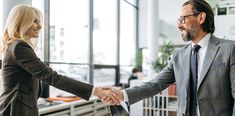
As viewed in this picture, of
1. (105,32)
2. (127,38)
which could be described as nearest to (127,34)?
(127,38)

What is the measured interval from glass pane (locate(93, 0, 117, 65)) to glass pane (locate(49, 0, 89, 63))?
45 centimetres

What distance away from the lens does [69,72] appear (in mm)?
5285

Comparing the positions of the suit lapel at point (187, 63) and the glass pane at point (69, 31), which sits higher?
the glass pane at point (69, 31)

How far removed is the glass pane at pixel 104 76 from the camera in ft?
20.9

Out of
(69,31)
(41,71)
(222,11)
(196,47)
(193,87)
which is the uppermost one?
(222,11)

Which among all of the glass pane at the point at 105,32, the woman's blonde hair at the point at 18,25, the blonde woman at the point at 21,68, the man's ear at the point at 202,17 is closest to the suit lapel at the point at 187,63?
the man's ear at the point at 202,17

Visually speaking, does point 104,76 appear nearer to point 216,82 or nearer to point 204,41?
point 204,41

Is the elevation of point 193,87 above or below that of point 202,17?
below

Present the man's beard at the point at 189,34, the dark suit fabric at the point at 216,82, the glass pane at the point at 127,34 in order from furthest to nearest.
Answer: the glass pane at the point at 127,34 → the man's beard at the point at 189,34 → the dark suit fabric at the point at 216,82

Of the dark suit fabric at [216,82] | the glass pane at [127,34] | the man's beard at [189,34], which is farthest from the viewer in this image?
the glass pane at [127,34]

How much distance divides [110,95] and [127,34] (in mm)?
6501

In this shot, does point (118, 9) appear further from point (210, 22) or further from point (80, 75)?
point (210, 22)

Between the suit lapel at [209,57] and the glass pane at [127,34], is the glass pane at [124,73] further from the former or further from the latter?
the suit lapel at [209,57]

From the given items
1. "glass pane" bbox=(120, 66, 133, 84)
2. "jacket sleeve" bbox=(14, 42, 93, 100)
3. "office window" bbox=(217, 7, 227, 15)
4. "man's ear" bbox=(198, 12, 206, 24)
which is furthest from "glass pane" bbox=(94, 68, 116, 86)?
"man's ear" bbox=(198, 12, 206, 24)
